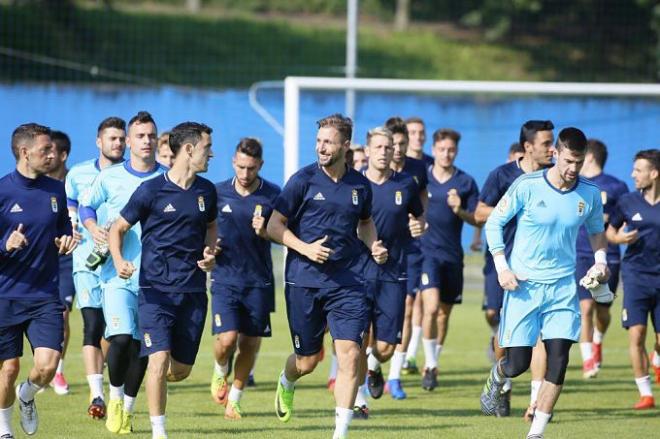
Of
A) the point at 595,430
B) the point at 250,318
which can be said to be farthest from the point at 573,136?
the point at 250,318

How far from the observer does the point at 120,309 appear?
9.77m

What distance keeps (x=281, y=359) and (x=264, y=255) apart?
4034mm

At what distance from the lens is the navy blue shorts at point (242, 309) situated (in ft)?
36.0

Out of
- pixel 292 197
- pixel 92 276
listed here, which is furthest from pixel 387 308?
pixel 92 276

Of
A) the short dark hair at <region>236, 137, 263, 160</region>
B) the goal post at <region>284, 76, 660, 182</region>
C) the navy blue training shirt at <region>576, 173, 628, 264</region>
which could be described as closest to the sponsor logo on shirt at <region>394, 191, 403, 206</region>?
the short dark hair at <region>236, 137, 263, 160</region>

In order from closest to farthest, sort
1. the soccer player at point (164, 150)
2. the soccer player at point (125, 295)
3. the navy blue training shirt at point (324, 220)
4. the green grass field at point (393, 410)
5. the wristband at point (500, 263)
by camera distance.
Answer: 1. the wristband at point (500, 263)
2. the navy blue training shirt at point (324, 220)
3. the soccer player at point (125, 295)
4. the green grass field at point (393, 410)
5. the soccer player at point (164, 150)

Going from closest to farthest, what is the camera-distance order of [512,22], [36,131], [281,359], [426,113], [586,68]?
[36,131] → [281,359] → [426,113] → [586,68] → [512,22]

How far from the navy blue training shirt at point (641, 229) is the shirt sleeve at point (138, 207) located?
525 cm

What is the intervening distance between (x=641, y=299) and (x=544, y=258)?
2.90 metres

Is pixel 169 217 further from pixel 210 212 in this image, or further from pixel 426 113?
pixel 426 113

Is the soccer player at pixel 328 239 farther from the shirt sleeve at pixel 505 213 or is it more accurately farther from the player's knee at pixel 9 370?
the player's knee at pixel 9 370

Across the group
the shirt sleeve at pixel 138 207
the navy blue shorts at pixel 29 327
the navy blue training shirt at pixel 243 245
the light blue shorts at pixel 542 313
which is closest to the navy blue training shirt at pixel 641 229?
the light blue shorts at pixel 542 313

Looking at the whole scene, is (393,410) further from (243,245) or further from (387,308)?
(243,245)

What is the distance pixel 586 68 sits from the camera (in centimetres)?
3356
